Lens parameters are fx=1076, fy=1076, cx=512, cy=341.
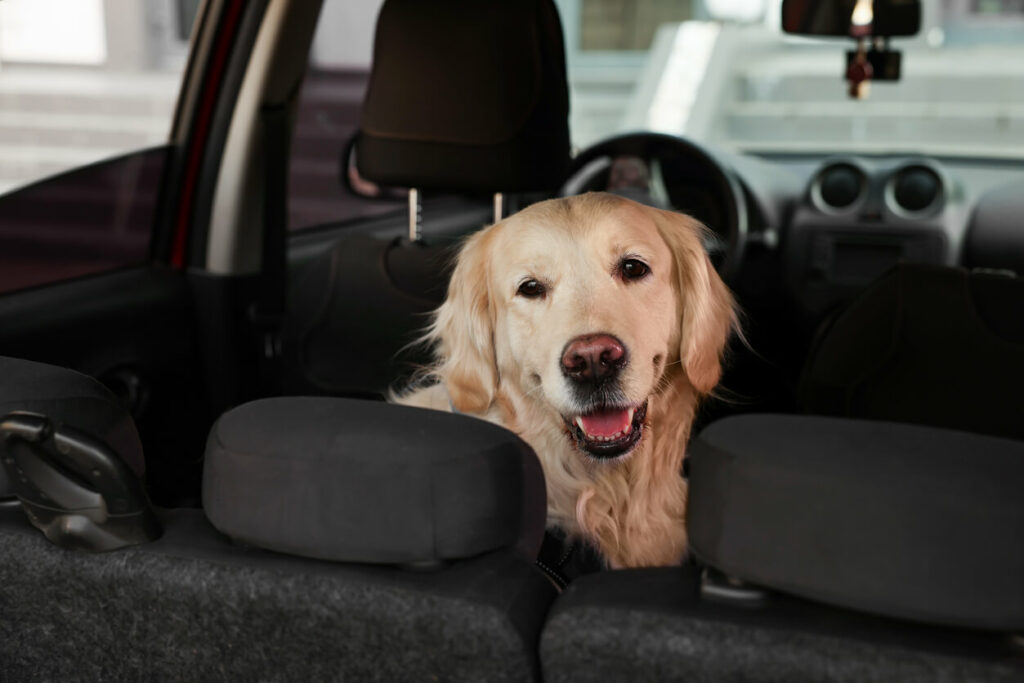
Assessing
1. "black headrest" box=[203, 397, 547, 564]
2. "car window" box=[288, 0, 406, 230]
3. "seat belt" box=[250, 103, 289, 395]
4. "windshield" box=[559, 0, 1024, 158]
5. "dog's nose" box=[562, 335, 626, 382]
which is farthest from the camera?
"windshield" box=[559, 0, 1024, 158]

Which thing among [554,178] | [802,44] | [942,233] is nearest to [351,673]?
[554,178]

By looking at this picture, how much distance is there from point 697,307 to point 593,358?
0.36 metres

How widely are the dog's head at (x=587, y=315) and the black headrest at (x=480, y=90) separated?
0.72 ft

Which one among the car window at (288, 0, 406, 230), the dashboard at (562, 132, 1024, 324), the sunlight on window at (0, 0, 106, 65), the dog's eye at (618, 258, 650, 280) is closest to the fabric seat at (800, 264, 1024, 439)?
the dog's eye at (618, 258, 650, 280)

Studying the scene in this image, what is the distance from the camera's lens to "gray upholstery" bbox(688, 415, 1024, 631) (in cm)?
87

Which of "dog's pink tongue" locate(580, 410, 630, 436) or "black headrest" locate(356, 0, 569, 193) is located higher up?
"black headrest" locate(356, 0, 569, 193)

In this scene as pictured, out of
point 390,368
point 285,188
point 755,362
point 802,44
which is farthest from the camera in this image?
point 802,44

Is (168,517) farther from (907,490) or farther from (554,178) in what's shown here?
(554,178)

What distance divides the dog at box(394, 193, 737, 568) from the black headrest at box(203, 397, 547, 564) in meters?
0.60

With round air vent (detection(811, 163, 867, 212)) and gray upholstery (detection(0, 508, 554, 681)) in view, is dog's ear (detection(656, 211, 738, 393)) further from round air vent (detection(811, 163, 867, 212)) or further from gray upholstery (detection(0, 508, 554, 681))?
round air vent (detection(811, 163, 867, 212))

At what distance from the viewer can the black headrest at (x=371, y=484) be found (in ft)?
3.43

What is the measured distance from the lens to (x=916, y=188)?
480 centimetres

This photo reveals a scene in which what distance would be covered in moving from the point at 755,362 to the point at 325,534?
2.86 meters

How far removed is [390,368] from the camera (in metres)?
2.53
